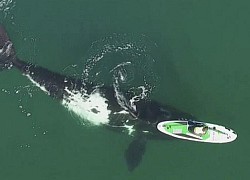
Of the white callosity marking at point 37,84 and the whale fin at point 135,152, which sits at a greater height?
the white callosity marking at point 37,84

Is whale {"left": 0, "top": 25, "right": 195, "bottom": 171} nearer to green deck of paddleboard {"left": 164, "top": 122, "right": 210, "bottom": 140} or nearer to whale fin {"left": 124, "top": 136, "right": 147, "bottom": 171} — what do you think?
whale fin {"left": 124, "top": 136, "right": 147, "bottom": 171}

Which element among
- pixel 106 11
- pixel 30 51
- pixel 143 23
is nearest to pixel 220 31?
pixel 143 23

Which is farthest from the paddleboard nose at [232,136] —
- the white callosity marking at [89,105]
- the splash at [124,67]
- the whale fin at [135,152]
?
the white callosity marking at [89,105]

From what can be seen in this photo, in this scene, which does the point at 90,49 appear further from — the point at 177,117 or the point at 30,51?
the point at 177,117

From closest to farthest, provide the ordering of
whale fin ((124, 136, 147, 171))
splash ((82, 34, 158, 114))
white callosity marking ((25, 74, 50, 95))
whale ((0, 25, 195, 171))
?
whale fin ((124, 136, 147, 171)) → whale ((0, 25, 195, 171)) → splash ((82, 34, 158, 114)) → white callosity marking ((25, 74, 50, 95))

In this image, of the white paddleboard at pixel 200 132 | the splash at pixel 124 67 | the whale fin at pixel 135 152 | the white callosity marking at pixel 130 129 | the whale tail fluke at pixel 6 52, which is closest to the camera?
the white paddleboard at pixel 200 132

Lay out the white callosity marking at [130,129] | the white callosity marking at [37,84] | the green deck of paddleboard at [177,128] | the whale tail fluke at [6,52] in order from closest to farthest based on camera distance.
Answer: the green deck of paddleboard at [177,128]
the white callosity marking at [130,129]
the white callosity marking at [37,84]
the whale tail fluke at [6,52]

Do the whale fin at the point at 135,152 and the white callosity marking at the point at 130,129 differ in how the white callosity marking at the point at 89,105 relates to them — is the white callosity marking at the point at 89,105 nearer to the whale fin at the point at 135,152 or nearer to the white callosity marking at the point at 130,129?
the white callosity marking at the point at 130,129

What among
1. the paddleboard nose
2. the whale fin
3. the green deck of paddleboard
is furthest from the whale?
the paddleboard nose
